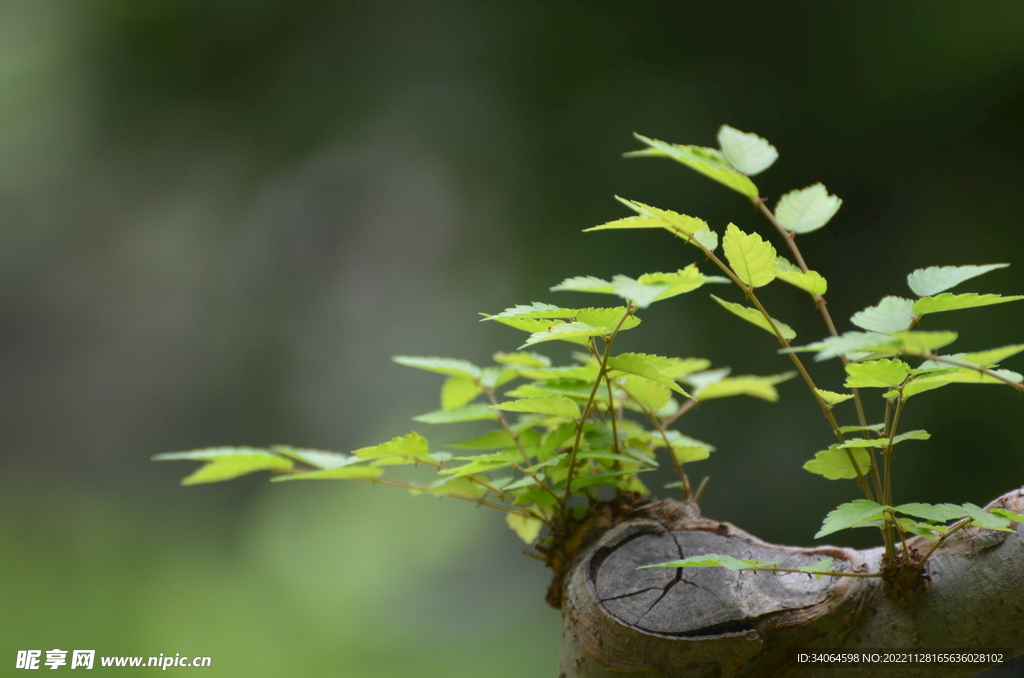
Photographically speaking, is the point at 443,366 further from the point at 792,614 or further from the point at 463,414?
the point at 792,614

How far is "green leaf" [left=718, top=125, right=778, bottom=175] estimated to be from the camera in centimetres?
48

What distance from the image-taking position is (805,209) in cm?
50

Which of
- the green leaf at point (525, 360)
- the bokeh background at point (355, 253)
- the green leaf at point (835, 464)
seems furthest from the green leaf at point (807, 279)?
the bokeh background at point (355, 253)

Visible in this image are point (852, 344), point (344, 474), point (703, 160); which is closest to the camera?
point (852, 344)

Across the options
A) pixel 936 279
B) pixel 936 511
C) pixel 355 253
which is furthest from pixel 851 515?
pixel 355 253

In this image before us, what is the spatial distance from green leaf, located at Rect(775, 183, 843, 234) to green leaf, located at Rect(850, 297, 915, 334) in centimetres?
11

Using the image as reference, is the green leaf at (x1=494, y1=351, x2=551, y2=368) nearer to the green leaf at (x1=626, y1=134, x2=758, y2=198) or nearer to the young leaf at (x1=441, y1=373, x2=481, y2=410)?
the young leaf at (x1=441, y1=373, x2=481, y2=410)

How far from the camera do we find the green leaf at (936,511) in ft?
1.31

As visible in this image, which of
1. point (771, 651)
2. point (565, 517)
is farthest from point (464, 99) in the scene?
point (771, 651)

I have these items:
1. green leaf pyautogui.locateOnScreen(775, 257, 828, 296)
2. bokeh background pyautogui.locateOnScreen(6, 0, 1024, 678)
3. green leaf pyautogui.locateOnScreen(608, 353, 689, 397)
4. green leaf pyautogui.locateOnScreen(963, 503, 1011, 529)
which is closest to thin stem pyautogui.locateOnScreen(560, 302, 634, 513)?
green leaf pyautogui.locateOnScreen(608, 353, 689, 397)

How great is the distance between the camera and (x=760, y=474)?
1.32 meters

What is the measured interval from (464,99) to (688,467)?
1.00 metres

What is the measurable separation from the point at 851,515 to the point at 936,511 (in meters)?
0.06

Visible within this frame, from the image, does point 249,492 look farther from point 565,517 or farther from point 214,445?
point 565,517
